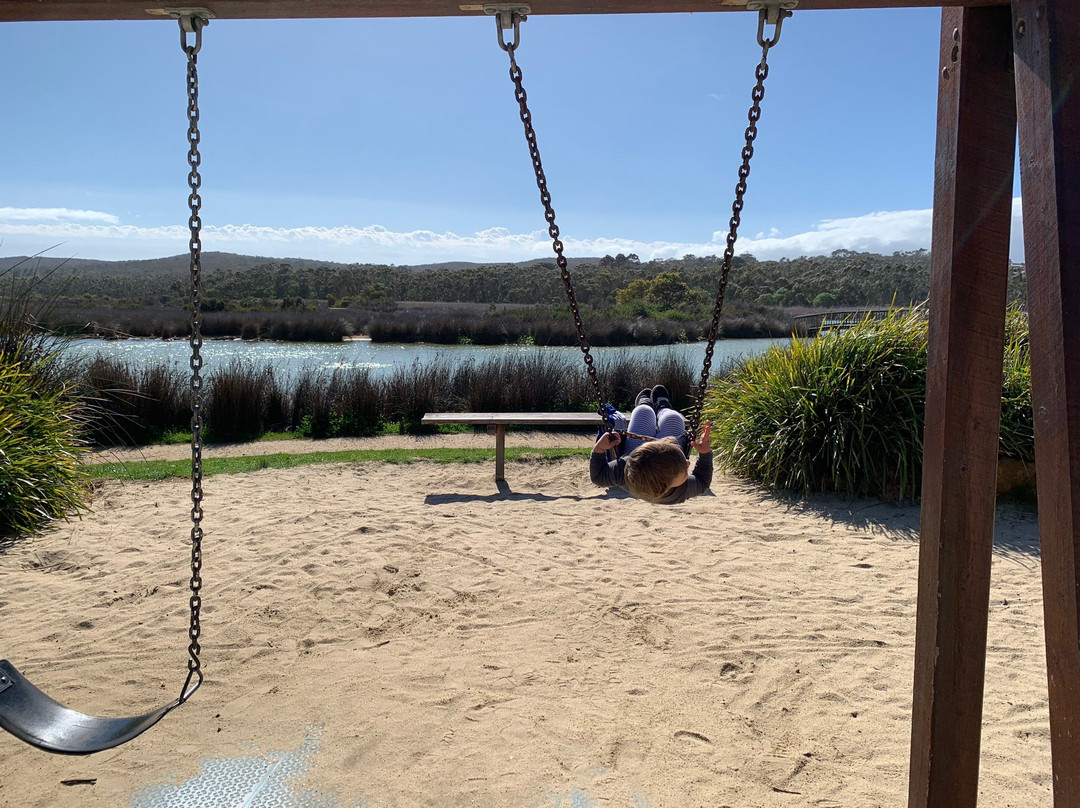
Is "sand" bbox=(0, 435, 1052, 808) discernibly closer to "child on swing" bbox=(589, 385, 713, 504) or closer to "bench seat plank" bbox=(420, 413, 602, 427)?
"child on swing" bbox=(589, 385, 713, 504)

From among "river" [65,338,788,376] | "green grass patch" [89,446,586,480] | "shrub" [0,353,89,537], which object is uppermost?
"river" [65,338,788,376]

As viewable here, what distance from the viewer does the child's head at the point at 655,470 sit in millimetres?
3145

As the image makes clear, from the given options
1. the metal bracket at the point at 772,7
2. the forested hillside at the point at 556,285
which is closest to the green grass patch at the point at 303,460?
the metal bracket at the point at 772,7

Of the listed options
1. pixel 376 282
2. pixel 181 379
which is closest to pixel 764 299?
pixel 376 282

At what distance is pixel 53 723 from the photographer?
2342 mm

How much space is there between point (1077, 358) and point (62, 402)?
7754 mm

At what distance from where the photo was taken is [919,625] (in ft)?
6.76

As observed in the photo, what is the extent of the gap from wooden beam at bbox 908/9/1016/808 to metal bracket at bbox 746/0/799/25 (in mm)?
421

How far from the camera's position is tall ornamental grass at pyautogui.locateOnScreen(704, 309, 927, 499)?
6.27m

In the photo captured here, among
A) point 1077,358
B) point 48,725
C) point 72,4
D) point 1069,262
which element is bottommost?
point 48,725

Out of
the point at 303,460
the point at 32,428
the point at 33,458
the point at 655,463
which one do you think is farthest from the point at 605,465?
the point at 303,460

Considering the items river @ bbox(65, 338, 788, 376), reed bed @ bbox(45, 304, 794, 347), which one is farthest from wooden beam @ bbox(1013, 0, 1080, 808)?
reed bed @ bbox(45, 304, 794, 347)

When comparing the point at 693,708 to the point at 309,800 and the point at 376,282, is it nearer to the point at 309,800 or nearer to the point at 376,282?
the point at 309,800

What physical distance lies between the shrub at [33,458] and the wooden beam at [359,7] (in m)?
4.35
